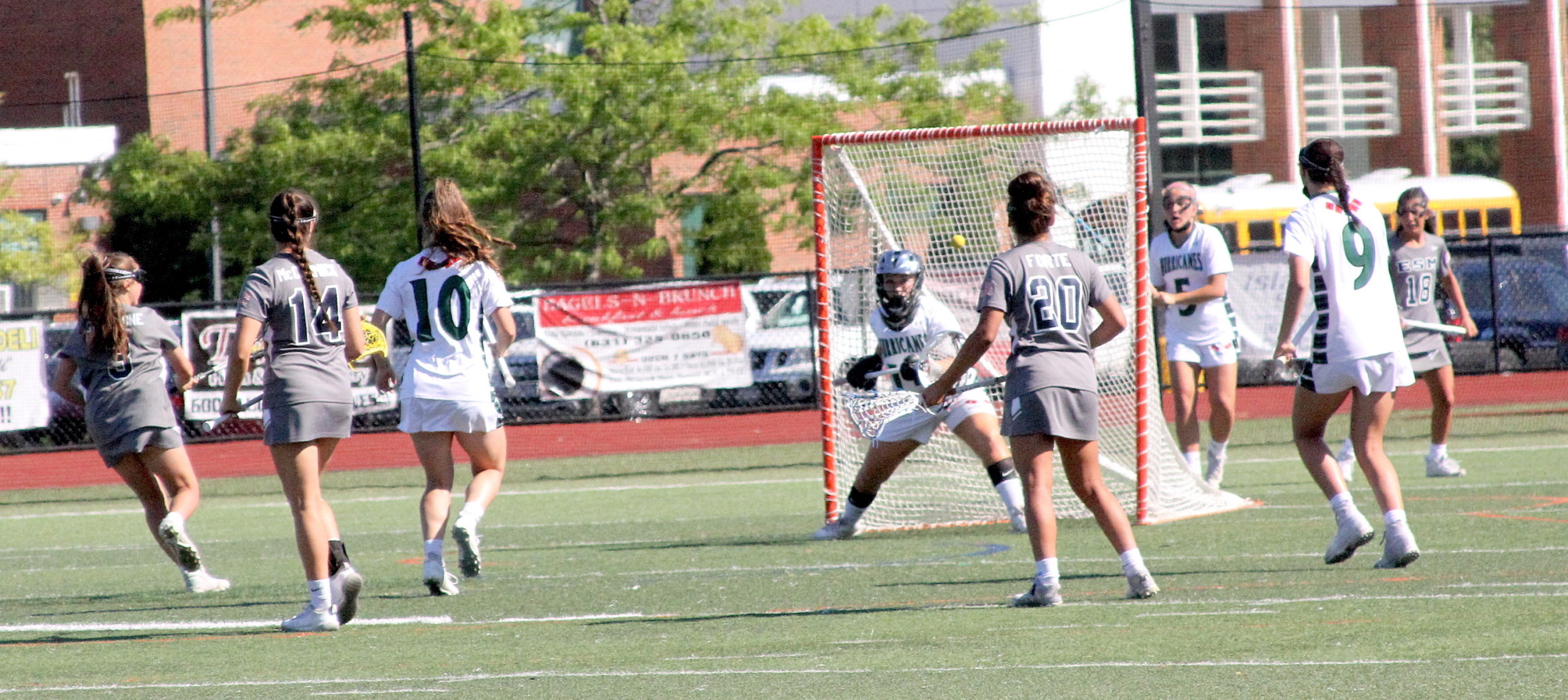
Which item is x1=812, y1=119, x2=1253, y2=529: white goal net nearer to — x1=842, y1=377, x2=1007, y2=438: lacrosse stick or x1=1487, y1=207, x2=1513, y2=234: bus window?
x1=842, y1=377, x2=1007, y2=438: lacrosse stick

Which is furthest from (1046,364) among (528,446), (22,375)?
(22,375)

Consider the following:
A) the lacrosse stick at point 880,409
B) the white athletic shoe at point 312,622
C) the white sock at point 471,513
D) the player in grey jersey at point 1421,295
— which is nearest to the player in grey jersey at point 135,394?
the white sock at point 471,513

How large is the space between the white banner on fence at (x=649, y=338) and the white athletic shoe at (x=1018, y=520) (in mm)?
8848

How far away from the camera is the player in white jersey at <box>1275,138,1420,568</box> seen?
270 inches

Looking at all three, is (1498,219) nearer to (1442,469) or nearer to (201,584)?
(1442,469)

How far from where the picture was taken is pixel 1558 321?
19031 millimetres

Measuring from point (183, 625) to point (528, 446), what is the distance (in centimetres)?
995

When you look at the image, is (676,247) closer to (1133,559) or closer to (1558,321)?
(1558,321)

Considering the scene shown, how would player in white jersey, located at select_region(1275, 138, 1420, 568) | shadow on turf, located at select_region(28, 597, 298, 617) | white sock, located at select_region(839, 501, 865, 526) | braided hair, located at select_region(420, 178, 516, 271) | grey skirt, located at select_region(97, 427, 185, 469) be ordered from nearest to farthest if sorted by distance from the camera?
1. player in white jersey, located at select_region(1275, 138, 1420, 568)
2. braided hair, located at select_region(420, 178, 516, 271)
3. shadow on turf, located at select_region(28, 597, 298, 617)
4. grey skirt, located at select_region(97, 427, 185, 469)
5. white sock, located at select_region(839, 501, 865, 526)

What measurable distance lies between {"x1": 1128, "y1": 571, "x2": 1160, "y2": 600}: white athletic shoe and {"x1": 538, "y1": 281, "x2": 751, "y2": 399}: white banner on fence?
1154 centimetres

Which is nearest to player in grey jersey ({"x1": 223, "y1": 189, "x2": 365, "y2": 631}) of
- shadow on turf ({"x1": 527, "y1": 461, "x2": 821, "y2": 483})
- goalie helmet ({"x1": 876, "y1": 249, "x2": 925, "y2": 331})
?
goalie helmet ({"x1": 876, "y1": 249, "x2": 925, "y2": 331})

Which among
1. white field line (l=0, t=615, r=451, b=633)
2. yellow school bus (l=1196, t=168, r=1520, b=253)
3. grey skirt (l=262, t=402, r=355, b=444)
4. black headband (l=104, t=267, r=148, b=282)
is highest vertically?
yellow school bus (l=1196, t=168, r=1520, b=253)

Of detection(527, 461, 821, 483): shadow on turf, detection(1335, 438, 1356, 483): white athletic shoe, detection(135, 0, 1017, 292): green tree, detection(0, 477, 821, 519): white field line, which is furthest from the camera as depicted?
detection(135, 0, 1017, 292): green tree

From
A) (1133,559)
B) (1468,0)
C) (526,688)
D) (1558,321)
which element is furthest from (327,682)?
(1468,0)
